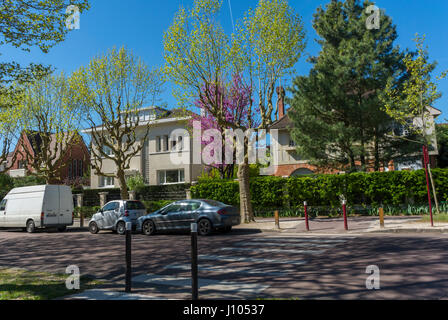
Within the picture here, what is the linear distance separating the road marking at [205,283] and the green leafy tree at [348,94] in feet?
49.9

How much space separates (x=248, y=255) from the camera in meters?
8.75

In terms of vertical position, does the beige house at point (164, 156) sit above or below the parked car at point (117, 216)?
above

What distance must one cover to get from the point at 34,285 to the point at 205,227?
26.6ft

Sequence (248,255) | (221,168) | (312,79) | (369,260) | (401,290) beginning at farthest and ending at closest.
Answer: (221,168) → (312,79) → (248,255) → (369,260) → (401,290)

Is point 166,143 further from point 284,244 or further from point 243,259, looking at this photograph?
point 243,259

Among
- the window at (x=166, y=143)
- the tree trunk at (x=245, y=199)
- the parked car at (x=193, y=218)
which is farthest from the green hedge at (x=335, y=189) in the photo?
the window at (x=166, y=143)

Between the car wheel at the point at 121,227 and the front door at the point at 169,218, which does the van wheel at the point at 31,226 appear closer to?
the car wheel at the point at 121,227

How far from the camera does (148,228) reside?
15.1m

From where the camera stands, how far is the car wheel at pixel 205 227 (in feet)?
44.9

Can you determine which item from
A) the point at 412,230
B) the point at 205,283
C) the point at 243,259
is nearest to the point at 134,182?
the point at 412,230

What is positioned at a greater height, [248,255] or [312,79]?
[312,79]
